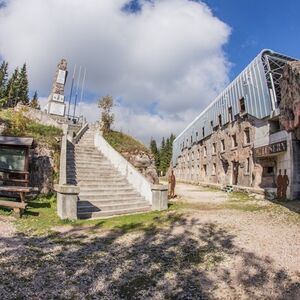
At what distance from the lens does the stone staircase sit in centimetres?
1250

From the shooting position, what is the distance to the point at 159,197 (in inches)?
531

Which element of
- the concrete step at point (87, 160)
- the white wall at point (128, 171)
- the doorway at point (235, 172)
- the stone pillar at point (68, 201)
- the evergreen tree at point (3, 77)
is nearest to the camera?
the stone pillar at point (68, 201)

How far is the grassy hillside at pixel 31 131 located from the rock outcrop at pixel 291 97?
11976 mm

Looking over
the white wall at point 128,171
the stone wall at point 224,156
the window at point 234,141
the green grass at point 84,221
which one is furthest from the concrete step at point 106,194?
the window at point 234,141

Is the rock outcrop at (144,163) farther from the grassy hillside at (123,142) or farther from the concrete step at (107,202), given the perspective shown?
the concrete step at (107,202)

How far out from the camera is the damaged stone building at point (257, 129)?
Answer: 1660 cm

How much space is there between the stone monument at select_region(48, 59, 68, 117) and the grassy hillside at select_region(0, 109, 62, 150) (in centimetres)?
2080

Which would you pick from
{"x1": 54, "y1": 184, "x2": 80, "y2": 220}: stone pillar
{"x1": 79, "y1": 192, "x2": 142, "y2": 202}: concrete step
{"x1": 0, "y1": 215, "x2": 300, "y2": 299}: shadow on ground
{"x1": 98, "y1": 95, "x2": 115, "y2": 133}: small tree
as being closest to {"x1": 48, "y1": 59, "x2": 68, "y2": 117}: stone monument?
{"x1": 98, "y1": 95, "x2": 115, "y2": 133}: small tree

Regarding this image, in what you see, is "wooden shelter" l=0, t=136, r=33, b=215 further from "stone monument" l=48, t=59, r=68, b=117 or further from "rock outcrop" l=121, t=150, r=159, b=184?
"stone monument" l=48, t=59, r=68, b=117

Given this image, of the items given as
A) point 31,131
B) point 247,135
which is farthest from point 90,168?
point 247,135

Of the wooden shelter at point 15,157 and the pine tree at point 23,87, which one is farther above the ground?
the pine tree at point 23,87

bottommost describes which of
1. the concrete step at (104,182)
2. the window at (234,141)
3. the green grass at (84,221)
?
the green grass at (84,221)

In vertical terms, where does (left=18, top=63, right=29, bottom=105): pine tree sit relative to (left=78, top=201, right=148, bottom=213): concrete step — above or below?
above

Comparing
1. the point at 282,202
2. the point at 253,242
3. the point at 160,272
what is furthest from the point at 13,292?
the point at 282,202
